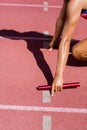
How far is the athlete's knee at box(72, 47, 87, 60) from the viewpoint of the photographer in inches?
193

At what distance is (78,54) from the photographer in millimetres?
4949

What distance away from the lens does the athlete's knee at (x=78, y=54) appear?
490cm

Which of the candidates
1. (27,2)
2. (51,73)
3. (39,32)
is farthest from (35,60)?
(27,2)

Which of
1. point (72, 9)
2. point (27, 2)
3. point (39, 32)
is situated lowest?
point (27, 2)

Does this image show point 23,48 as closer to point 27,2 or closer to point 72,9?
point 72,9

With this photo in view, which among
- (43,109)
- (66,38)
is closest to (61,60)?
(66,38)

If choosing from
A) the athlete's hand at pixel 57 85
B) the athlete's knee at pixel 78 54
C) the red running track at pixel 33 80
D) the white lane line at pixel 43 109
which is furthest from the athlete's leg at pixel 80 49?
the white lane line at pixel 43 109

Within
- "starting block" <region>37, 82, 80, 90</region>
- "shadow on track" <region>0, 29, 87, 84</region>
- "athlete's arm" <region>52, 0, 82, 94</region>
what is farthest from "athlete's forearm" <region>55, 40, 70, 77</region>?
"shadow on track" <region>0, 29, 87, 84</region>

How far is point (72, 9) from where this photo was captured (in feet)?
→ 14.5

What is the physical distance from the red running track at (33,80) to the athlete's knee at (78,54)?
0.54 ft

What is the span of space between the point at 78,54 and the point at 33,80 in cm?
67

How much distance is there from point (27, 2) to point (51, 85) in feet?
14.1

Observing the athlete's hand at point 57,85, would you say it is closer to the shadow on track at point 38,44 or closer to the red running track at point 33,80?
the red running track at point 33,80

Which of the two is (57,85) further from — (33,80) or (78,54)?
(78,54)
